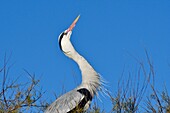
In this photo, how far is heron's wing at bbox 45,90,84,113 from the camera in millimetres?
6865

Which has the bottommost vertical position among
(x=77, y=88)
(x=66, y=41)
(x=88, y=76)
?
(x=77, y=88)

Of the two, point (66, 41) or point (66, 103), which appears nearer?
point (66, 103)

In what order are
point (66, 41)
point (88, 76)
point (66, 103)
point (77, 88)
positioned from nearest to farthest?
point (66, 103) → point (77, 88) → point (88, 76) → point (66, 41)

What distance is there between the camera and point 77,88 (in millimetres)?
7801

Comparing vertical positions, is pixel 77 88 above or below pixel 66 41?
below

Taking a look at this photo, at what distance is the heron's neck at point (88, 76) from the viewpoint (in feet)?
26.0

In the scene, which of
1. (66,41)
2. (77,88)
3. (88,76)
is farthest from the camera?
(66,41)

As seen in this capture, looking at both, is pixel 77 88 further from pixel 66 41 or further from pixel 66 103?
pixel 66 41

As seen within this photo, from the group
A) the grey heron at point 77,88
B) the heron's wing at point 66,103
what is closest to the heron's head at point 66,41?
the grey heron at point 77,88

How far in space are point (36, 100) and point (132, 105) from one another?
1654mm

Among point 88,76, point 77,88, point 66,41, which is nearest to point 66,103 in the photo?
point 77,88

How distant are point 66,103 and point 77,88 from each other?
74 centimetres

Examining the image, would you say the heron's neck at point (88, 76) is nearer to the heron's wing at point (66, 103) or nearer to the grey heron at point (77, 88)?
the grey heron at point (77, 88)

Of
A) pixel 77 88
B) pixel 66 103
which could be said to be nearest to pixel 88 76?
pixel 77 88
